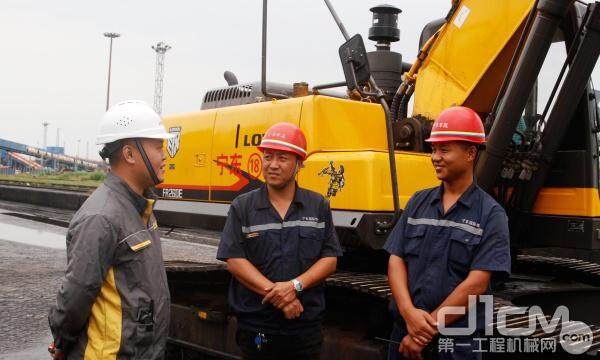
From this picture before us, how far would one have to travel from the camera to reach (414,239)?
11.0 feet

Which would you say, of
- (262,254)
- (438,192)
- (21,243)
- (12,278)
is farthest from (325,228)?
(21,243)

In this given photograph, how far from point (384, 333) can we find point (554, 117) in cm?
187

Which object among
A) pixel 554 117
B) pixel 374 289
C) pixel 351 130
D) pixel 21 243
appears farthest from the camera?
pixel 21 243


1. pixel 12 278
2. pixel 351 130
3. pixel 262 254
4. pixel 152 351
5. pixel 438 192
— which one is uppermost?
pixel 351 130

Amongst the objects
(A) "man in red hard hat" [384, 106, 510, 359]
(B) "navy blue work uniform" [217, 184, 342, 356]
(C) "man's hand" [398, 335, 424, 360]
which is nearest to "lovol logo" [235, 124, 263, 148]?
(B) "navy blue work uniform" [217, 184, 342, 356]

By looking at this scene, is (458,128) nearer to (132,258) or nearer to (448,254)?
(448,254)

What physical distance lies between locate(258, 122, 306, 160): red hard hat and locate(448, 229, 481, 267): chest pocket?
3.39ft

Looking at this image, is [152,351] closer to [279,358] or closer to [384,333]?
[279,358]

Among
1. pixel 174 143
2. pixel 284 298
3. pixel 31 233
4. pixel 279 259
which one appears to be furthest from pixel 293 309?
pixel 31 233

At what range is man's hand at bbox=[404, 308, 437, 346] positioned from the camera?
124 inches

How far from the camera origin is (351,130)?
5305 millimetres

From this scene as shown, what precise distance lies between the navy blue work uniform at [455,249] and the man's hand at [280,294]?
1.94ft

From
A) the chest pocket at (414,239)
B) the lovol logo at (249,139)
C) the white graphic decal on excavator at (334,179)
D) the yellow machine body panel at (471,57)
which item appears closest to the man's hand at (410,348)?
the chest pocket at (414,239)

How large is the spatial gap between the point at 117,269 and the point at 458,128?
1665mm
